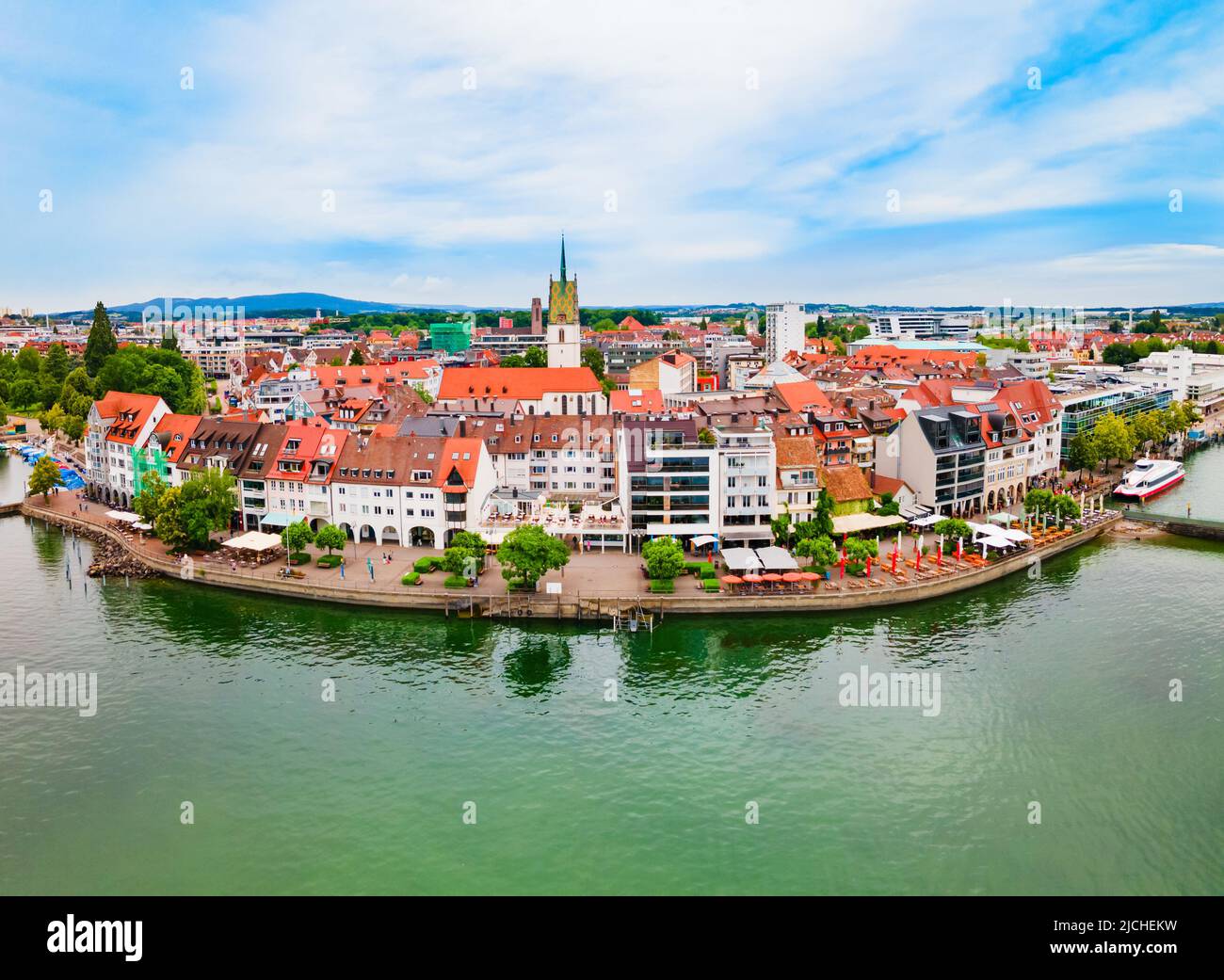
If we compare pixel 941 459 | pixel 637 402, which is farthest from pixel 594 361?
pixel 941 459

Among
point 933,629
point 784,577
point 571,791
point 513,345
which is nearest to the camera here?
point 571,791

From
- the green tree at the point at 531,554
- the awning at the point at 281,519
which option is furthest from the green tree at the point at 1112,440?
the awning at the point at 281,519

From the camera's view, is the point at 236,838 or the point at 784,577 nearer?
the point at 236,838

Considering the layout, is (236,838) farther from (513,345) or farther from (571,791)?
(513,345)

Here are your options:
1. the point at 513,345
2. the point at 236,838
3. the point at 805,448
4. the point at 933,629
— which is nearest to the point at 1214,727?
the point at 933,629

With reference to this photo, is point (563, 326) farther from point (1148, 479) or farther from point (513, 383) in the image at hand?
point (1148, 479)

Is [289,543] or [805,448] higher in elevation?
[805,448]

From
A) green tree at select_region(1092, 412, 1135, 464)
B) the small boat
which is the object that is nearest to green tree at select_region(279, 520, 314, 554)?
the small boat
